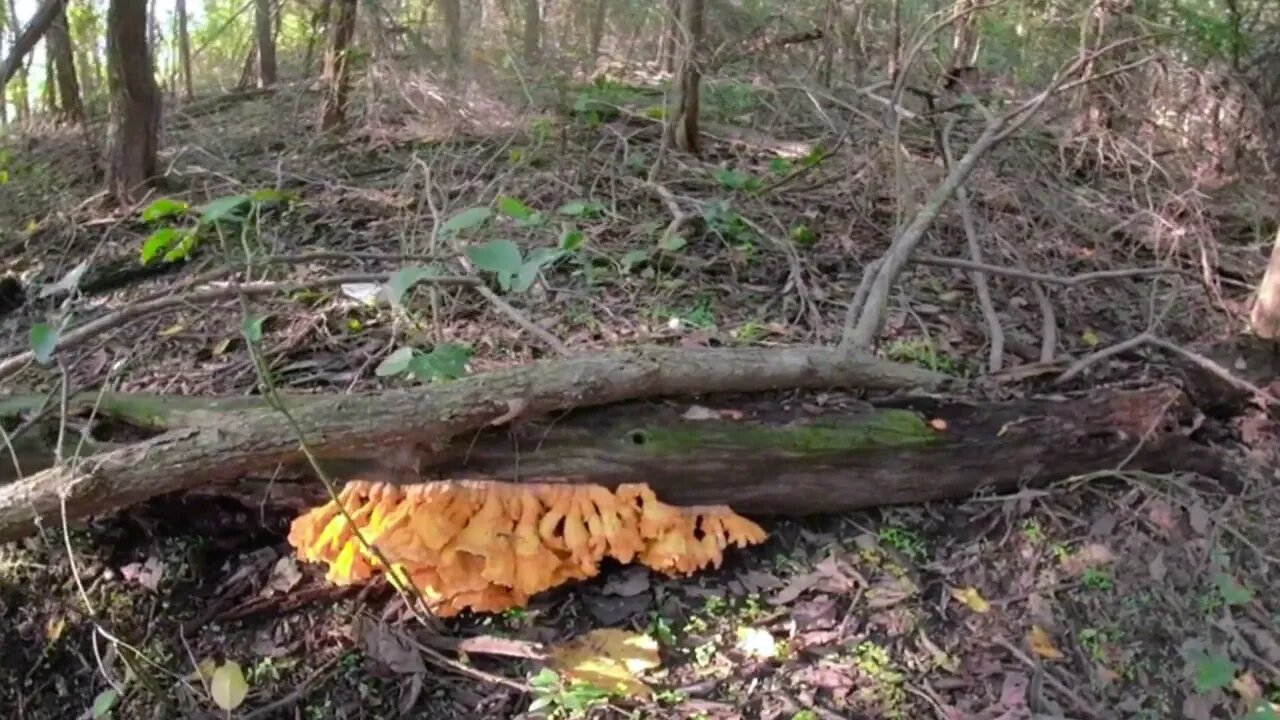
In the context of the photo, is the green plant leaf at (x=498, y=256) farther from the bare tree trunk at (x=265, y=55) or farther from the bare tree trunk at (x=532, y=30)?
the bare tree trunk at (x=265, y=55)

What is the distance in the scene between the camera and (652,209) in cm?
502

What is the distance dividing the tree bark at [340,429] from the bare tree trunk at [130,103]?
2.96 metres

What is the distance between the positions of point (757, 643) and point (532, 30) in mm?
5023

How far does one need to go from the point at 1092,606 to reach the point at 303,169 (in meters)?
4.78

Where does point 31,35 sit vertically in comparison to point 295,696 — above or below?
above

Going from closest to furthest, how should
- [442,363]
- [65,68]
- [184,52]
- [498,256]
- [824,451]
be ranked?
[498,256] → [442,363] → [824,451] → [65,68] → [184,52]

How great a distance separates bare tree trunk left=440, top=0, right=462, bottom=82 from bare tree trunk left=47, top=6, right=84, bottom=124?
2.30m

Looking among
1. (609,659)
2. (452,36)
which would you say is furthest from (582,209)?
(452,36)

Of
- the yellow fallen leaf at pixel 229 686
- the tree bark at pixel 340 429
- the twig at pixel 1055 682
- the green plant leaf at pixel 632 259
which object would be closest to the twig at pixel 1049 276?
the green plant leaf at pixel 632 259

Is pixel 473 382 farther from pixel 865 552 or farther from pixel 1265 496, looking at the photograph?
pixel 1265 496

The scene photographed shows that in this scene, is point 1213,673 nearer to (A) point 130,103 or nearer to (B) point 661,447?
(B) point 661,447

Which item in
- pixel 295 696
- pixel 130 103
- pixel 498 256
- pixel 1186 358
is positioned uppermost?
pixel 130 103

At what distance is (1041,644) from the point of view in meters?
2.87

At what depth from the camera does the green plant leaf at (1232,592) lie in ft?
9.63
